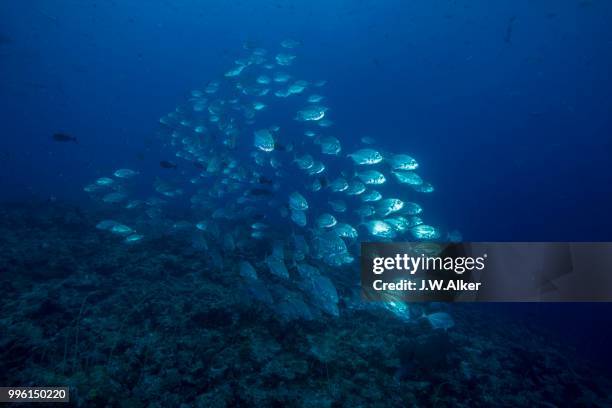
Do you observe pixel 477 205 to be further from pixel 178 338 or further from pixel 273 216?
pixel 178 338

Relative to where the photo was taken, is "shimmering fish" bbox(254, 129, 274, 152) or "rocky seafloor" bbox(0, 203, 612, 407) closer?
"rocky seafloor" bbox(0, 203, 612, 407)

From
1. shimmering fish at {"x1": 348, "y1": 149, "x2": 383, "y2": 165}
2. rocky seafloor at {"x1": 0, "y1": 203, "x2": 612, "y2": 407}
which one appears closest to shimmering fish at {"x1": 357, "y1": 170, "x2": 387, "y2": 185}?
shimmering fish at {"x1": 348, "y1": 149, "x2": 383, "y2": 165}

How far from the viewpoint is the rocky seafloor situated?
4.43 meters

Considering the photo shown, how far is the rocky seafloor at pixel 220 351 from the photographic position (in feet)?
14.5

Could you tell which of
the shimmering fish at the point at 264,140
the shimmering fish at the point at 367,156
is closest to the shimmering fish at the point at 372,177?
the shimmering fish at the point at 367,156

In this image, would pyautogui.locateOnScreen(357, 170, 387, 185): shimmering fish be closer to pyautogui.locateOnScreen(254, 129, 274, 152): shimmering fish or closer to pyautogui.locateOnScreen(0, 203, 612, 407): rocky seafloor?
pyautogui.locateOnScreen(254, 129, 274, 152): shimmering fish

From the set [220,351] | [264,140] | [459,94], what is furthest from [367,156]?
[459,94]

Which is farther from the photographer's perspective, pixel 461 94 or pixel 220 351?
pixel 461 94

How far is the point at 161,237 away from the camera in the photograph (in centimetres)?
1059

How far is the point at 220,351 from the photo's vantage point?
16.9 ft

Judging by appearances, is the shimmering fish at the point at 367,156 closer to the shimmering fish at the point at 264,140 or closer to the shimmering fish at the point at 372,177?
the shimmering fish at the point at 372,177

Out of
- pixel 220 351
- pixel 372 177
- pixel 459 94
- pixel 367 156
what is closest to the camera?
pixel 220 351

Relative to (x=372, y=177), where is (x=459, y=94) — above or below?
above

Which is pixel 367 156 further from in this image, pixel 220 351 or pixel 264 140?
pixel 220 351
